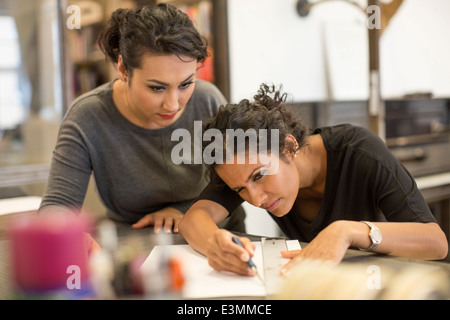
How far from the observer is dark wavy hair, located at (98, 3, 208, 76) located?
1217 millimetres

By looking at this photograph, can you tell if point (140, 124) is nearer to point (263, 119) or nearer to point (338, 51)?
point (263, 119)

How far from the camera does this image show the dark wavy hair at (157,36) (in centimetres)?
122

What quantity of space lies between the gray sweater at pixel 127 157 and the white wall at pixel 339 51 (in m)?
1.43

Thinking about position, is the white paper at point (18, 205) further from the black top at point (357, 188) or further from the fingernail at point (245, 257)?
the fingernail at point (245, 257)

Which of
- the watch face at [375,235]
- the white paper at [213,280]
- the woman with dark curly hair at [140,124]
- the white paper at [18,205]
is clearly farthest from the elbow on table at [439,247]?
the white paper at [18,205]

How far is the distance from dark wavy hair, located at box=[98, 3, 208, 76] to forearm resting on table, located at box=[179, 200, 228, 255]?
38 cm

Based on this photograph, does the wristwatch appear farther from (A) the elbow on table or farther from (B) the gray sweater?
(B) the gray sweater

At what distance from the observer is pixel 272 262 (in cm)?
91

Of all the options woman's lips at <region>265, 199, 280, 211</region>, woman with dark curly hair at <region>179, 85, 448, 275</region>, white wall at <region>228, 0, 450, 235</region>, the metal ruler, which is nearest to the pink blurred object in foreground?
the metal ruler

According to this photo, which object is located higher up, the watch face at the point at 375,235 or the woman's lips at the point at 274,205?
the woman's lips at the point at 274,205

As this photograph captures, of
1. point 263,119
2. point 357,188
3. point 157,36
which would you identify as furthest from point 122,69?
point 357,188

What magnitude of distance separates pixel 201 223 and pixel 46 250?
2.30 feet
